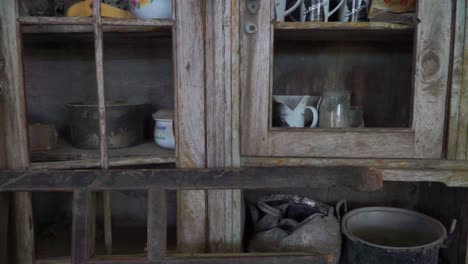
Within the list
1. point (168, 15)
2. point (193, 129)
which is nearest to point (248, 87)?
point (193, 129)

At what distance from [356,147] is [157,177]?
43 cm

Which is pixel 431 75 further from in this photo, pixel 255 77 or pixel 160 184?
pixel 160 184

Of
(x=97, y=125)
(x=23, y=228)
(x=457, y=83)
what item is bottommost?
(x=23, y=228)

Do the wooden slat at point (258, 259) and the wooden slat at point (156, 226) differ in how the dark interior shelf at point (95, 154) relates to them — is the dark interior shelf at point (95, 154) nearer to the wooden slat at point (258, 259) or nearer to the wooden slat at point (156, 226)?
the wooden slat at point (156, 226)

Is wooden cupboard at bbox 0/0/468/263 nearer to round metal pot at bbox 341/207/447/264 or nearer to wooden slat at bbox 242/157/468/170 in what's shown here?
wooden slat at bbox 242/157/468/170

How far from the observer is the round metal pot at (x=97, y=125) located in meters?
0.85

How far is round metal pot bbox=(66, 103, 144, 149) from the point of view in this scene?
85 cm

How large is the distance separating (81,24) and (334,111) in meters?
0.60

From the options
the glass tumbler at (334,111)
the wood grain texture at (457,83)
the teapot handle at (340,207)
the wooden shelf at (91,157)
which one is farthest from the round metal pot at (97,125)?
the wood grain texture at (457,83)

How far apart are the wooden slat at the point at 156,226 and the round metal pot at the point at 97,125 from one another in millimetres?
225

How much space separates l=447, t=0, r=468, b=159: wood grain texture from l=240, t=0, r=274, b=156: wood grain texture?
374mm

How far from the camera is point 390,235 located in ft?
3.27

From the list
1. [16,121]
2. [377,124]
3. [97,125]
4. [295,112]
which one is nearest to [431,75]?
[377,124]

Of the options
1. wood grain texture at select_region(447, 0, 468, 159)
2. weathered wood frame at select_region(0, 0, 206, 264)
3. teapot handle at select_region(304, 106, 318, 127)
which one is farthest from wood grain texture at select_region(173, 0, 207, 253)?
wood grain texture at select_region(447, 0, 468, 159)
